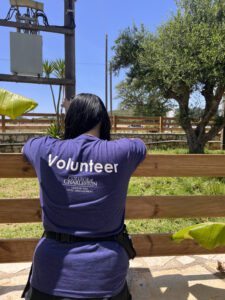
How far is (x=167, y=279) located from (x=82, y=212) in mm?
1727

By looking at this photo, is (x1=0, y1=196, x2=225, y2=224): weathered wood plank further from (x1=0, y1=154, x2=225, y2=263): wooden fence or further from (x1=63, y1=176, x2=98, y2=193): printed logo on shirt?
(x1=63, y1=176, x2=98, y2=193): printed logo on shirt

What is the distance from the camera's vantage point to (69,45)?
4.56 m

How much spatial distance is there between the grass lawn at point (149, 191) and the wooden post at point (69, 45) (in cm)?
193

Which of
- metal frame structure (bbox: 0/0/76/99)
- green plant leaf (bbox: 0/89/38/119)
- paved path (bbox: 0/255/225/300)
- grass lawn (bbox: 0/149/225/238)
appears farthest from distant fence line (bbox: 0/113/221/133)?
green plant leaf (bbox: 0/89/38/119)

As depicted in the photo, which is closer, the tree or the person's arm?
the person's arm

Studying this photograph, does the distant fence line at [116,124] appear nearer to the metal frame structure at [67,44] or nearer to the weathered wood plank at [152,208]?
the metal frame structure at [67,44]

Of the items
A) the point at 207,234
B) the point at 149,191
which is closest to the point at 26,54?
the point at 207,234

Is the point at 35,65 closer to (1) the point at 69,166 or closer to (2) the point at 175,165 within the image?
(2) the point at 175,165

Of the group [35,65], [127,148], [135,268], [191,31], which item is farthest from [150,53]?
[127,148]

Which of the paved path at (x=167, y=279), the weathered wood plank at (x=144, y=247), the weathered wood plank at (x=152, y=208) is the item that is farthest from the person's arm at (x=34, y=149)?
the paved path at (x=167, y=279)

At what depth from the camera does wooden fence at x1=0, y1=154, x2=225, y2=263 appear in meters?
2.55

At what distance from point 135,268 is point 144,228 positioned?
A: 1.72m

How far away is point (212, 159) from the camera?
2635 millimetres

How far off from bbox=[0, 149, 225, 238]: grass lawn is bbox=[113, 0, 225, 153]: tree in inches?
221
